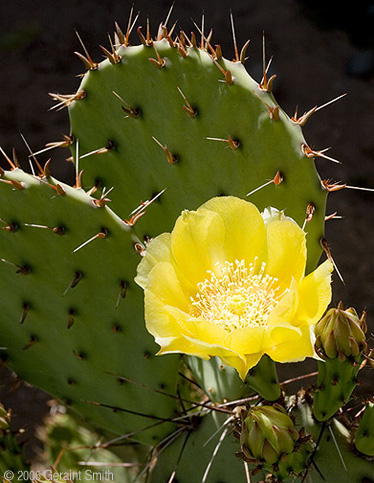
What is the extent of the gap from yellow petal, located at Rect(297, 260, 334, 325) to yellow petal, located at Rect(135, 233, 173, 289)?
0.15 meters

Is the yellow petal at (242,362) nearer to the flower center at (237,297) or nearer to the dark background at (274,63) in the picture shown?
the flower center at (237,297)

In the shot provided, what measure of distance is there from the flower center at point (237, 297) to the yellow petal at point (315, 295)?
0.19ft

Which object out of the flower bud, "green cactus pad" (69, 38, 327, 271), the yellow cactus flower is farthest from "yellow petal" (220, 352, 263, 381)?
"green cactus pad" (69, 38, 327, 271)

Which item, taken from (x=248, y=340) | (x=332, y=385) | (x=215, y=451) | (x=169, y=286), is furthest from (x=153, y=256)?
(x=215, y=451)

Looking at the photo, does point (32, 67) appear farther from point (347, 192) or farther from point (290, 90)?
point (347, 192)

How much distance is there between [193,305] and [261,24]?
2.38 meters

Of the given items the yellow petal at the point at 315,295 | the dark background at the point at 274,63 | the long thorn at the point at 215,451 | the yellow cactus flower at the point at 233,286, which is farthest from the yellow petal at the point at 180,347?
the dark background at the point at 274,63

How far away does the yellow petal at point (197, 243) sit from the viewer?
0.72 m

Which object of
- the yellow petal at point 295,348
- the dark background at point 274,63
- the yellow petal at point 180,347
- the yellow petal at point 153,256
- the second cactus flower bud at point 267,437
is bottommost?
the dark background at point 274,63

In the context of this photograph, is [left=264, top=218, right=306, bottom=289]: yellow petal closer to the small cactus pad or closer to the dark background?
the small cactus pad

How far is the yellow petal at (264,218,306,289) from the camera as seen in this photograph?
708mm

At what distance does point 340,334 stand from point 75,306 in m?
0.42

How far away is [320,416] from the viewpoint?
889mm

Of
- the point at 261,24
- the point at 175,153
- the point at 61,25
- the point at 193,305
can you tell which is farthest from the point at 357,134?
the point at 193,305
